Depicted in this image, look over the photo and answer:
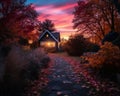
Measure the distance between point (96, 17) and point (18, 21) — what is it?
60.5 ft

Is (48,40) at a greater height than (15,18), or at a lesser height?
lesser

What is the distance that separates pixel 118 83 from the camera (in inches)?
435

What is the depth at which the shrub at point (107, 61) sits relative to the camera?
41.8 feet

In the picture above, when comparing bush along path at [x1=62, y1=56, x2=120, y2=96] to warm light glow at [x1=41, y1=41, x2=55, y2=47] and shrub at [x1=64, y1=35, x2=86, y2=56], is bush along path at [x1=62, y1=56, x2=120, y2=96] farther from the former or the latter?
warm light glow at [x1=41, y1=41, x2=55, y2=47]

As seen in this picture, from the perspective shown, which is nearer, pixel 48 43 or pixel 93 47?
pixel 93 47

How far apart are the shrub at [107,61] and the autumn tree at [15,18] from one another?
234 inches

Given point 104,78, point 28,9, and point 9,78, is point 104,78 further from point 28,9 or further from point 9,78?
point 28,9

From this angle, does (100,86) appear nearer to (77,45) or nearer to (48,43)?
(77,45)

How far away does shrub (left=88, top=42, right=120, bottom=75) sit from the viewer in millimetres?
12727

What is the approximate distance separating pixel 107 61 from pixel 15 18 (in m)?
9.09

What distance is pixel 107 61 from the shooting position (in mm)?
13039

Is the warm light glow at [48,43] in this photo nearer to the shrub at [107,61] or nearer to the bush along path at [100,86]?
the shrub at [107,61]

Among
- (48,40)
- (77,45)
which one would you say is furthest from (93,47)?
(48,40)

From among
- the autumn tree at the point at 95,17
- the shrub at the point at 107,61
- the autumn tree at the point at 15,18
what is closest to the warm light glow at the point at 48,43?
the autumn tree at the point at 95,17
